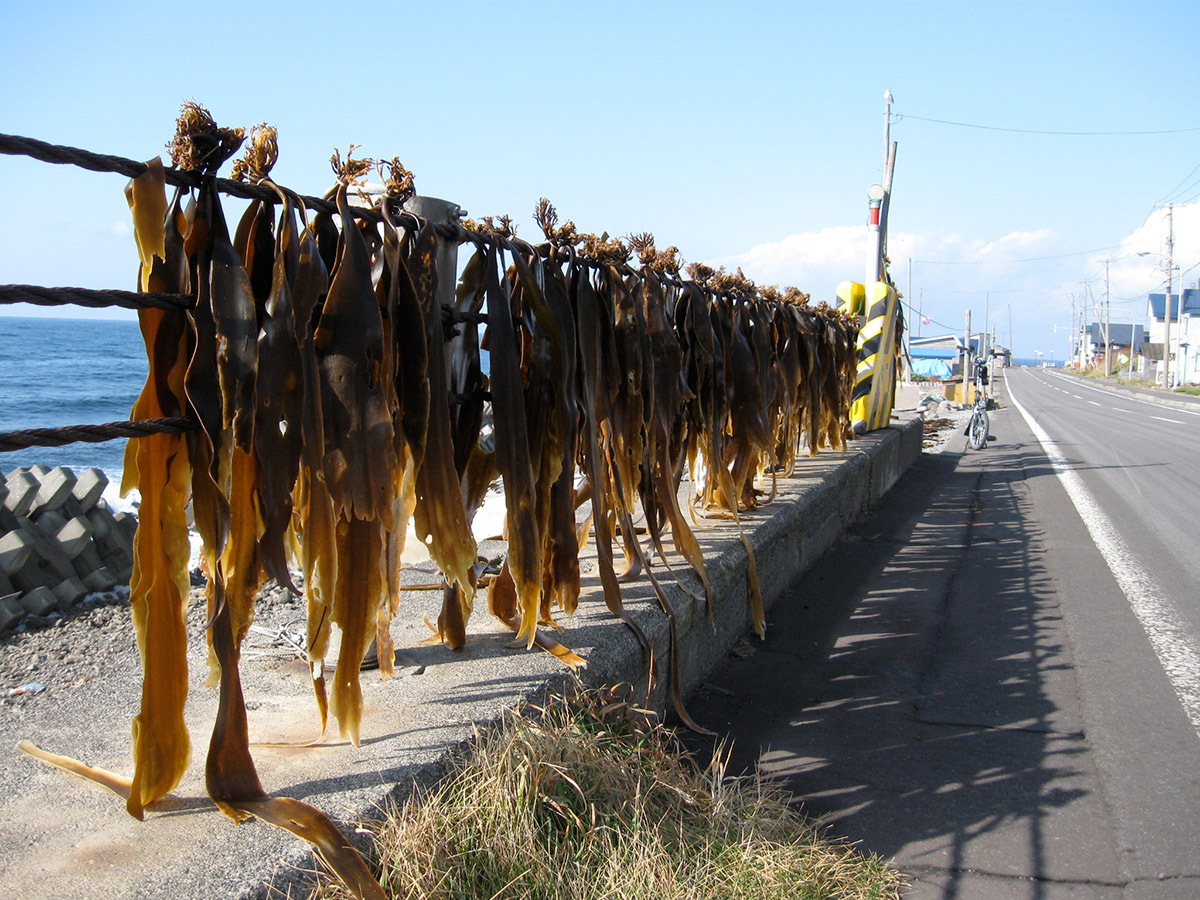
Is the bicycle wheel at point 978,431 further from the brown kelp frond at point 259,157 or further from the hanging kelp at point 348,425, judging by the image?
the brown kelp frond at point 259,157

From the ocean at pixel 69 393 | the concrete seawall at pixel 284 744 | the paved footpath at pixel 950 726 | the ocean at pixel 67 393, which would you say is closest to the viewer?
the concrete seawall at pixel 284 744

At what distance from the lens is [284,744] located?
7.63 feet

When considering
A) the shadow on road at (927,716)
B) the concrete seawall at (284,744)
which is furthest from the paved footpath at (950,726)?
the concrete seawall at (284,744)

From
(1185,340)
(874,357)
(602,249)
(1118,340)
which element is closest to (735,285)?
(602,249)

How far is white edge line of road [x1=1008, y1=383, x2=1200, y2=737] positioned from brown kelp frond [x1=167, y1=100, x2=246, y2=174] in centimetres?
408

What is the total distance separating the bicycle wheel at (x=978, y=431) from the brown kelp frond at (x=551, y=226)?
46.2 feet

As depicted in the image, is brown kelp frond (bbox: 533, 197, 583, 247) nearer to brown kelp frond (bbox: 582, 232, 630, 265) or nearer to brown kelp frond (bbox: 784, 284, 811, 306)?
brown kelp frond (bbox: 582, 232, 630, 265)

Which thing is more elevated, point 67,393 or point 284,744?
point 67,393

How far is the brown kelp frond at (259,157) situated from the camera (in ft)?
6.77

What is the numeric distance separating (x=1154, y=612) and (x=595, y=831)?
184 inches

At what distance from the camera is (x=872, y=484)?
350 inches

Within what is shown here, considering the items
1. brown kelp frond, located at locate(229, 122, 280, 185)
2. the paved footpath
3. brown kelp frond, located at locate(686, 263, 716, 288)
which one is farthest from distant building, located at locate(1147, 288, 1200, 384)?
brown kelp frond, located at locate(229, 122, 280, 185)

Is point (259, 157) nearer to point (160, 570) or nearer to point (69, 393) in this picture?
point (160, 570)

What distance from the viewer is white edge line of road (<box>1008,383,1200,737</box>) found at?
168 inches
